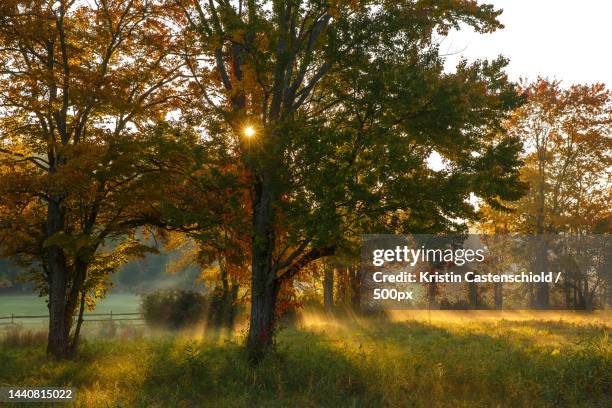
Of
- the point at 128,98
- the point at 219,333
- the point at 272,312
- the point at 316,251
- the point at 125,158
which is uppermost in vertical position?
the point at 128,98

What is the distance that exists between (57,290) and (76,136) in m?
5.07

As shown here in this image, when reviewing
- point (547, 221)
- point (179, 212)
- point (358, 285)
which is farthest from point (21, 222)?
point (547, 221)

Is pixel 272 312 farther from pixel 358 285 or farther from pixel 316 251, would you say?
pixel 358 285

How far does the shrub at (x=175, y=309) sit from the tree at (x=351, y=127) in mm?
15206

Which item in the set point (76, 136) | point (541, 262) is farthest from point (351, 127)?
point (541, 262)

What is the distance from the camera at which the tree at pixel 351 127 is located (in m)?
13.4

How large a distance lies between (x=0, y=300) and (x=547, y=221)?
6396 cm

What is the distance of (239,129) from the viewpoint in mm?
15328

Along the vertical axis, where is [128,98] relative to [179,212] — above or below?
above

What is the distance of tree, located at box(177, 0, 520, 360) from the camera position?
1338 centimetres

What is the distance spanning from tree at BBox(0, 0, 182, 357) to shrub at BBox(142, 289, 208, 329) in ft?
34.2

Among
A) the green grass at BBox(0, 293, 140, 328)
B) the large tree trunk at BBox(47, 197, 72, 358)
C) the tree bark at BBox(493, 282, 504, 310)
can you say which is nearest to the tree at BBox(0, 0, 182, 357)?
the large tree trunk at BBox(47, 197, 72, 358)

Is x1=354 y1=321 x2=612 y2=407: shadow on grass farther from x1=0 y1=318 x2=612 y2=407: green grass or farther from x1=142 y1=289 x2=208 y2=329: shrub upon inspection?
x1=142 y1=289 x2=208 y2=329: shrub

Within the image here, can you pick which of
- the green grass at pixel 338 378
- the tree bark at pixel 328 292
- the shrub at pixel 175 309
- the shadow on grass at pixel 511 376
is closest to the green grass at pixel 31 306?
the shrub at pixel 175 309
